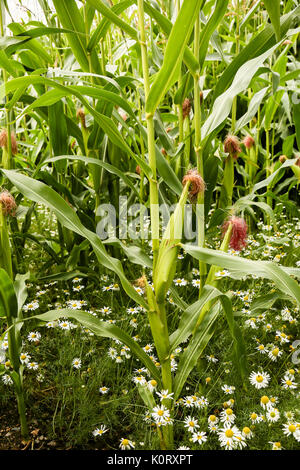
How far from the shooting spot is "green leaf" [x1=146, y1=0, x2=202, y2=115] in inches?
25.8

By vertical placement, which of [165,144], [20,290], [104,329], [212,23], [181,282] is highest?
[212,23]

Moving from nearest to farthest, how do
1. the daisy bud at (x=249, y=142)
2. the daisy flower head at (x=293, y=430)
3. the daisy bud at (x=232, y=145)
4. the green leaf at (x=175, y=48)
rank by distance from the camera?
1. the green leaf at (x=175, y=48)
2. the daisy flower head at (x=293, y=430)
3. the daisy bud at (x=232, y=145)
4. the daisy bud at (x=249, y=142)

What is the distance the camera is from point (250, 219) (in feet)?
6.40

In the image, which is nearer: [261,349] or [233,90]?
[233,90]

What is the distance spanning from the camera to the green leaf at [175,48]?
656 millimetres

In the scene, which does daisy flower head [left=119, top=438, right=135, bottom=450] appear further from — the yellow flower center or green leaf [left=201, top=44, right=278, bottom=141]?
green leaf [left=201, top=44, right=278, bottom=141]

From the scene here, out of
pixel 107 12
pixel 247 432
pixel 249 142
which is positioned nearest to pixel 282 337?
pixel 247 432

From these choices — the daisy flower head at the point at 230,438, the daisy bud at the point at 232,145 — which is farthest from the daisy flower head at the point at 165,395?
the daisy bud at the point at 232,145

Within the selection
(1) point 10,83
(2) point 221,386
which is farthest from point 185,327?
(1) point 10,83

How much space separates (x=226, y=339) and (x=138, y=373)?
0.87 feet

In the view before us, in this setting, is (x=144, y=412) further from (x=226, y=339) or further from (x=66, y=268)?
(x=66, y=268)

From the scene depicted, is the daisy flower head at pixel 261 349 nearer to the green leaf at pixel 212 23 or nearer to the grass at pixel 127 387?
the grass at pixel 127 387

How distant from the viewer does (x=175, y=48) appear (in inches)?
27.5

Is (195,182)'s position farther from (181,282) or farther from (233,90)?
(181,282)
